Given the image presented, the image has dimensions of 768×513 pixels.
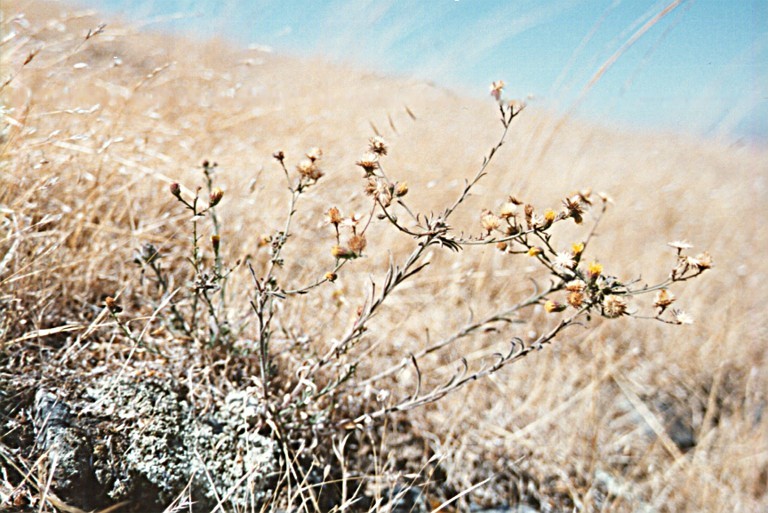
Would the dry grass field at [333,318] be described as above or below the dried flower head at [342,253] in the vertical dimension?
below

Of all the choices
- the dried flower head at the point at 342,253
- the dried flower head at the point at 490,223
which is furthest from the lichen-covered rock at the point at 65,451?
the dried flower head at the point at 490,223

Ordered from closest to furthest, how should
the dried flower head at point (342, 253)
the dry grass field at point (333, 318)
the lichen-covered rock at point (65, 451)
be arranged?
the dried flower head at point (342, 253) < the lichen-covered rock at point (65, 451) < the dry grass field at point (333, 318)

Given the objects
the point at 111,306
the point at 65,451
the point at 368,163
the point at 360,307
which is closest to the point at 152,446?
the point at 65,451

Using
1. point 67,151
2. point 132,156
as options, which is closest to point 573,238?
point 132,156

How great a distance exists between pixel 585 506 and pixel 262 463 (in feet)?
3.24

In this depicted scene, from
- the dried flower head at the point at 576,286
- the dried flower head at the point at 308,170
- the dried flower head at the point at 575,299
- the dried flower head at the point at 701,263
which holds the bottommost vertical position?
the dried flower head at the point at 575,299

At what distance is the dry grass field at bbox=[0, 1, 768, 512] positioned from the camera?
4.36ft

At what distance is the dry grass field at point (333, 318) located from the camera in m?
1.33

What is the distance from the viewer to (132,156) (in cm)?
192

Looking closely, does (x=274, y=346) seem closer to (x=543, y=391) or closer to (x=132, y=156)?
(x=132, y=156)

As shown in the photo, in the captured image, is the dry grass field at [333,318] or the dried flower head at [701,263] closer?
the dried flower head at [701,263]

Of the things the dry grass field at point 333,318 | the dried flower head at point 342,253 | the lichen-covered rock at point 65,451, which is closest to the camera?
the dried flower head at point 342,253

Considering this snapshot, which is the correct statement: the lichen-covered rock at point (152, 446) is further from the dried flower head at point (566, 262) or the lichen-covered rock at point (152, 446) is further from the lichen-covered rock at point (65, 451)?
the dried flower head at point (566, 262)

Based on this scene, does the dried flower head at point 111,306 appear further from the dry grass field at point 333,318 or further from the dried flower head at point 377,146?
the dried flower head at point 377,146
